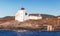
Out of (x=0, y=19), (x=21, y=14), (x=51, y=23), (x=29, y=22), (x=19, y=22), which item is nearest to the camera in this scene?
(x=21, y=14)

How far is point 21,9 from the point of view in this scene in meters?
51.7

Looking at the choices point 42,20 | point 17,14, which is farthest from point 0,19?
point 17,14

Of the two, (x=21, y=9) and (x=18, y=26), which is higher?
(x=21, y=9)

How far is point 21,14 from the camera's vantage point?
50.4 metres

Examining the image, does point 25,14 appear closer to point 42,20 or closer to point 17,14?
point 17,14

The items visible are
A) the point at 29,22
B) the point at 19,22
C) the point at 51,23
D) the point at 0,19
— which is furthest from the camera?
the point at 0,19

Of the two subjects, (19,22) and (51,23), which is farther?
(51,23)

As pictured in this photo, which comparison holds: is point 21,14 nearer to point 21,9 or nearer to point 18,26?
point 21,9

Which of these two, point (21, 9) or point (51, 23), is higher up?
point (21, 9)

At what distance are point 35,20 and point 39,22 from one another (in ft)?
8.35

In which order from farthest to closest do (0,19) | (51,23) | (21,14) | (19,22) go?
(0,19), (51,23), (19,22), (21,14)

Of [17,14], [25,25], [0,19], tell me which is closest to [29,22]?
[25,25]

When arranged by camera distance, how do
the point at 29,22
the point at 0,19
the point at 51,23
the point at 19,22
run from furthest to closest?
the point at 0,19
the point at 51,23
the point at 29,22
the point at 19,22

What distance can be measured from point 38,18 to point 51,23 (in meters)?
6.14
